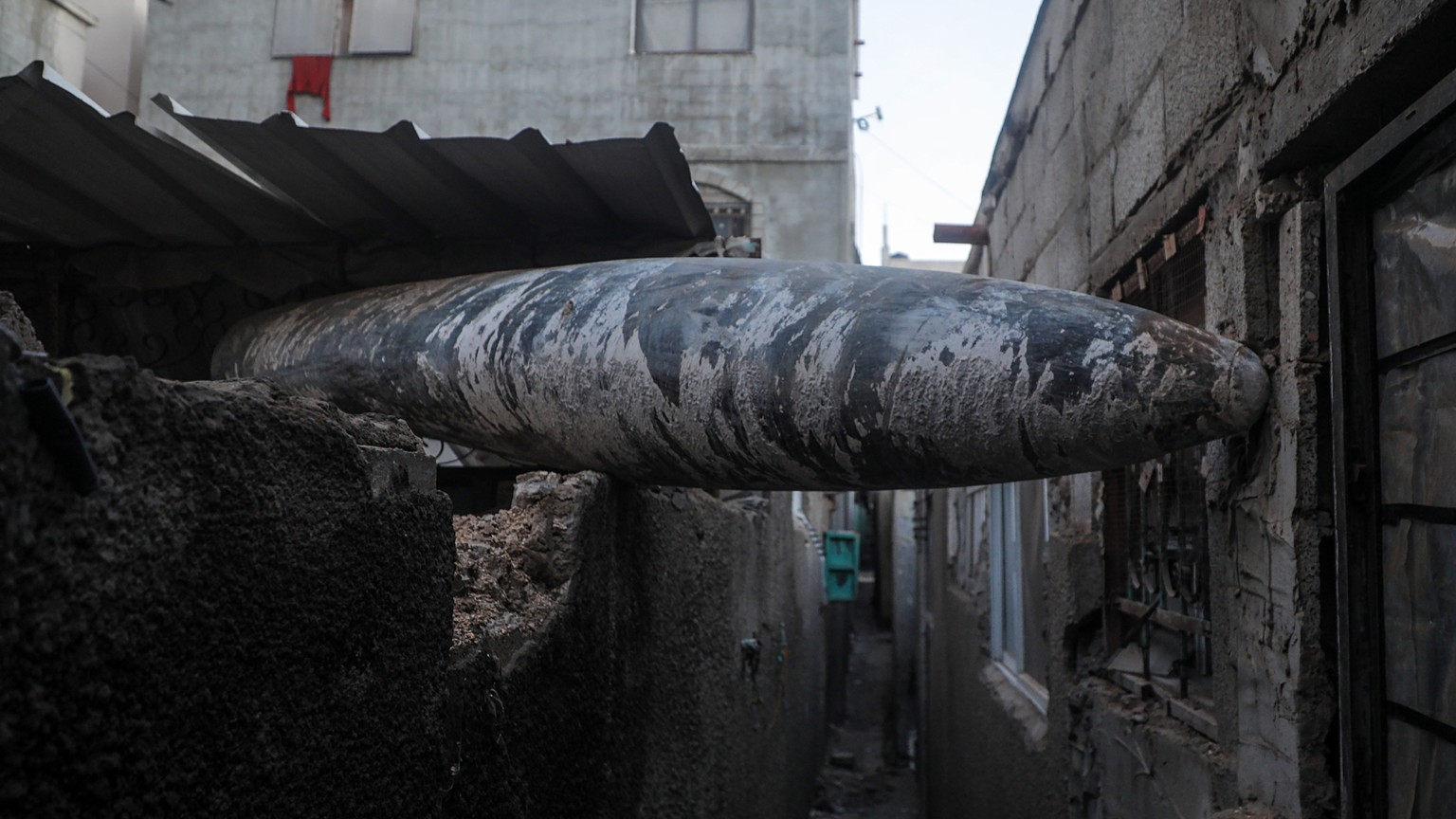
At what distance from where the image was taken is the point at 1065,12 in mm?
3529

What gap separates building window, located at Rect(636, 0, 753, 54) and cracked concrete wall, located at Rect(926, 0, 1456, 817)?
759 centimetres

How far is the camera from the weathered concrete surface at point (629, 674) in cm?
160

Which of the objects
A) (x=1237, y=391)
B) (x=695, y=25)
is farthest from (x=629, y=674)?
(x=695, y=25)

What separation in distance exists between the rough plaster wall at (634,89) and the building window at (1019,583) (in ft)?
17.9

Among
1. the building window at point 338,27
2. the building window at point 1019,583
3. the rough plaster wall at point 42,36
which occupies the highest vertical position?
the building window at point 338,27

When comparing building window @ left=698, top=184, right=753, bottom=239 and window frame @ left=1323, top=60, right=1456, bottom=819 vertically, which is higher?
building window @ left=698, top=184, right=753, bottom=239

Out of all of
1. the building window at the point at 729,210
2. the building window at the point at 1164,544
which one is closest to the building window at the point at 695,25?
the building window at the point at 729,210

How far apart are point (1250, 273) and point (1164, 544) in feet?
2.96

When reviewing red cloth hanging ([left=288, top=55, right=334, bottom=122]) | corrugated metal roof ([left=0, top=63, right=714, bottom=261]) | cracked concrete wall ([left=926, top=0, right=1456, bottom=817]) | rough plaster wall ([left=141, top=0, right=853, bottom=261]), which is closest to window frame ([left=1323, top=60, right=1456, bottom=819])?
cracked concrete wall ([left=926, top=0, right=1456, bottom=817])

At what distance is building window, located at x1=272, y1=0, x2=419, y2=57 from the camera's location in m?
10.4

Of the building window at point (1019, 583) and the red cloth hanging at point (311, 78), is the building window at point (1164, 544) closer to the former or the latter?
the building window at point (1019, 583)

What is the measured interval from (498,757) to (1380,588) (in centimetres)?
136

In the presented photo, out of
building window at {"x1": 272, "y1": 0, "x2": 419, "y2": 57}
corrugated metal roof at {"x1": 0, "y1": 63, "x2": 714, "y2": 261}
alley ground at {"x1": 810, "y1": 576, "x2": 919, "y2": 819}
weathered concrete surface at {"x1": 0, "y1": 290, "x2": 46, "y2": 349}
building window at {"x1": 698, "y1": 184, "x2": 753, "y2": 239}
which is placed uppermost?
building window at {"x1": 272, "y1": 0, "x2": 419, "y2": 57}

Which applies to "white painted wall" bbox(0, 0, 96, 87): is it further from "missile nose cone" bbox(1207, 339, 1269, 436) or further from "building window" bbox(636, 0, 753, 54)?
"missile nose cone" bbox(1207, 339, 1269, 436)
